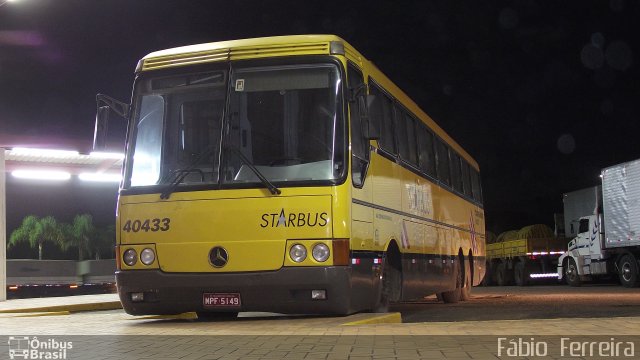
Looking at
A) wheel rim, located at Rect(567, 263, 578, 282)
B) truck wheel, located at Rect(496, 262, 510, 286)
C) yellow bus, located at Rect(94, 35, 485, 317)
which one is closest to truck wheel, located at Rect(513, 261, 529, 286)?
truck wheel, located at Rect(496, 262, 510, 286)

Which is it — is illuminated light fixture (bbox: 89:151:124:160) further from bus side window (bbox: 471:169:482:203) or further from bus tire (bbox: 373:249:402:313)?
bus tire (bbox: 373:249:402:313)

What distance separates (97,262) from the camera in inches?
1565

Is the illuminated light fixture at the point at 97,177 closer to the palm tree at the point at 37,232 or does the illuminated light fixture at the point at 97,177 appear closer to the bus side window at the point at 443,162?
the bus side window at the point at 443,162

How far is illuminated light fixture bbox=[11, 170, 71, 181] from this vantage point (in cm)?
2147

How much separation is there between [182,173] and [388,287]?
141 inches

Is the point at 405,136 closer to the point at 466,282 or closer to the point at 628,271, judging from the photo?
the point at 466,282

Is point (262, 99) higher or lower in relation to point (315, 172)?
higher

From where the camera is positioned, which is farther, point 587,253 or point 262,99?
point 587,253

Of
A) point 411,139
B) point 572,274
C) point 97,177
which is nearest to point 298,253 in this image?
point 411,139

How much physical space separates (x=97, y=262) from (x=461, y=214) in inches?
988

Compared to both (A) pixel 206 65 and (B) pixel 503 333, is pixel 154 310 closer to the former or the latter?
(A) pixel 206 65

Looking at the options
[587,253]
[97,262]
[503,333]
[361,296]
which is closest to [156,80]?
[361,296]

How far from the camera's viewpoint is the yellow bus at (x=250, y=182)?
31.4 feet

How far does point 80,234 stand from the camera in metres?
65.8
